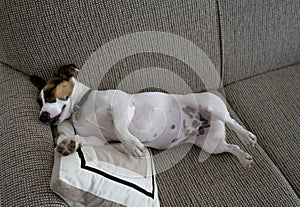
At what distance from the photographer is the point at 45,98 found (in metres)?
1.37

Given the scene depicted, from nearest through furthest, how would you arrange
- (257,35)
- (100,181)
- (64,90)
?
1. (100,181)
2. (64,90)
3. (257,35)

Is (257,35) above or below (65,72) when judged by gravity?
below

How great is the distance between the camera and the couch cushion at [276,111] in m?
1.43

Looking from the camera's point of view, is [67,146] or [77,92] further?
[77,92]

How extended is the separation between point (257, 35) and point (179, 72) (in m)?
0.41

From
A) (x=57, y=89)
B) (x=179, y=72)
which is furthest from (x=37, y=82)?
(x=179, y=72)

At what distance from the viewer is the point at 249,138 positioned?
1.46 m

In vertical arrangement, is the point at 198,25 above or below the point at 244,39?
above

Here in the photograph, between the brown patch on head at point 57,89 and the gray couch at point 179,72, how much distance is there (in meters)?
0.06

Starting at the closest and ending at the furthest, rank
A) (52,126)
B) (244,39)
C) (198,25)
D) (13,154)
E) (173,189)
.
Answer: (13,154) < (173,189) < (52,126) < (198,25) < (244,39)

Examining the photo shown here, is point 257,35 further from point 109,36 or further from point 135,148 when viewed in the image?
point 135,148

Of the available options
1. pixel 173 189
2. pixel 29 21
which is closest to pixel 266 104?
pixel 173 189

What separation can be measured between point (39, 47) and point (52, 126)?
1.01 ft

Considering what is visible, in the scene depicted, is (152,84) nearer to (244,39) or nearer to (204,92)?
(204,92)
